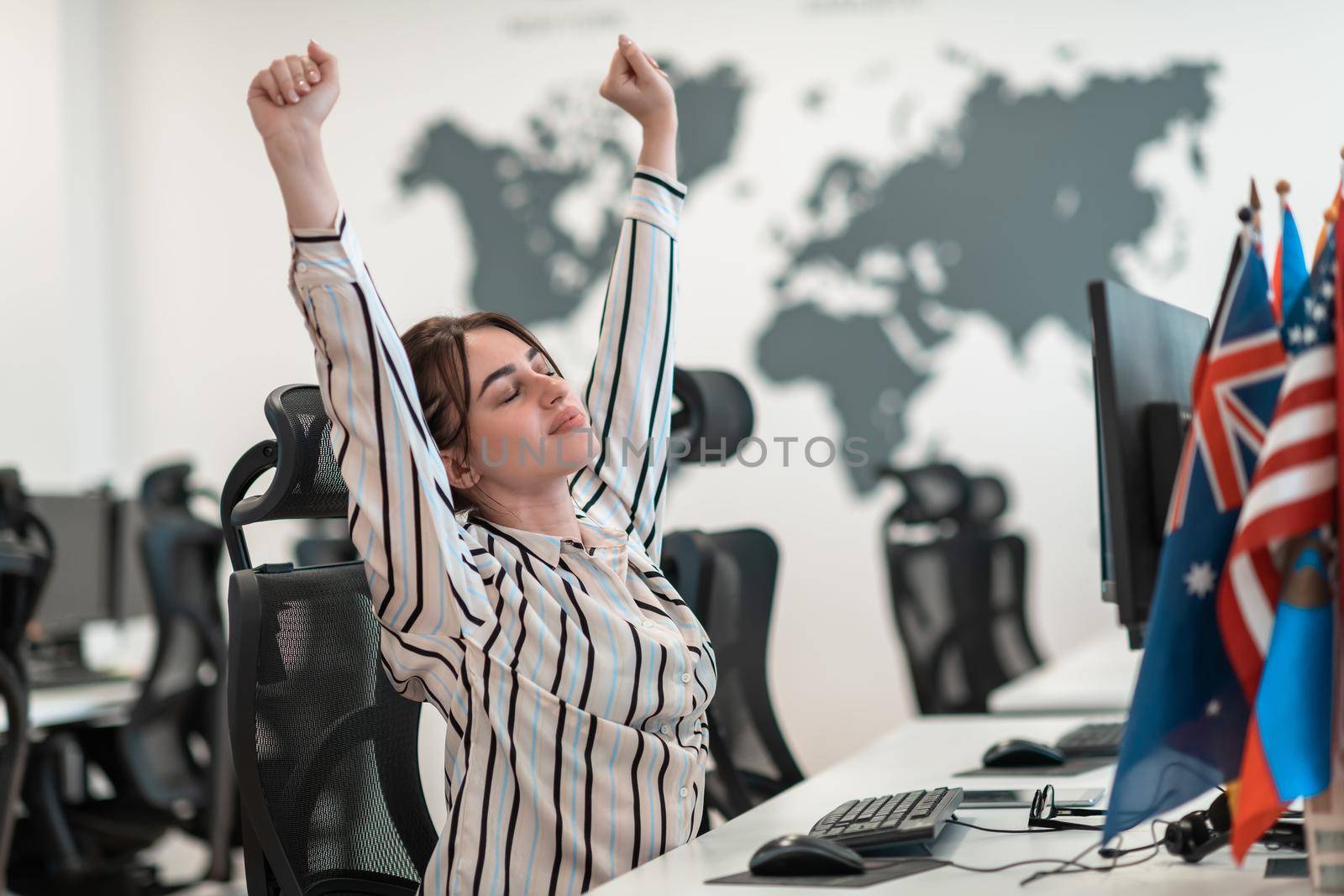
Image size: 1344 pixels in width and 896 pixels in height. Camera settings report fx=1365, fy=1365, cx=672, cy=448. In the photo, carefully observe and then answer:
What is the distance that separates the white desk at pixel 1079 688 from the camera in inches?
102

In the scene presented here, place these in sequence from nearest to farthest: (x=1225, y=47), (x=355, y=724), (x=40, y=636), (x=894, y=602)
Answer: (x=355, y=724) → (x=894, y=602) → (x=40, y=636) → (x=1225, y=47)

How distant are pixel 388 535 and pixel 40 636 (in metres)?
2.89

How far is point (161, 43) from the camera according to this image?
5.26 metres

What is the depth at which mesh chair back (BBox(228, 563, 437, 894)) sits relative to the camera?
1.32 m

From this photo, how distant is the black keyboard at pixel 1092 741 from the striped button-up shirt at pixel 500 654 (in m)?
0.68

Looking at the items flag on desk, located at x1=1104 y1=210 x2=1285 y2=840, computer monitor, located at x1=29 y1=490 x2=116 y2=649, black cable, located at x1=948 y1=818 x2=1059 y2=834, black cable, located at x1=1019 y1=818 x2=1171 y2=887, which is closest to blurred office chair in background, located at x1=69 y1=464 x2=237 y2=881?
computer monitor, located at x1=29 y1=490 x2=116 y2=649

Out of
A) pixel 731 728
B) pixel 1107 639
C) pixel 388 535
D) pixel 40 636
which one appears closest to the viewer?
pixel 388 535

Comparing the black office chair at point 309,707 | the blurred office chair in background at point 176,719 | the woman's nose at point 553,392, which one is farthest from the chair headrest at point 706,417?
the blurred office chair in background at point 176,719

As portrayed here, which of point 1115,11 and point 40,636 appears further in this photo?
point 1115,11

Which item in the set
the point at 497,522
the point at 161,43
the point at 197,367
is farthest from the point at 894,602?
the point at 161,43

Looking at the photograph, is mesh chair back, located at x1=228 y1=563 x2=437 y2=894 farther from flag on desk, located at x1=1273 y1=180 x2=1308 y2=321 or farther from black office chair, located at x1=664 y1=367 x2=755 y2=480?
flag on desk, located at x1=1273 y1=180 x2=1308 y2=321

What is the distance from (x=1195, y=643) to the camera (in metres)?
1.07

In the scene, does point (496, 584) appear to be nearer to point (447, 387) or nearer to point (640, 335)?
point (447, 387)

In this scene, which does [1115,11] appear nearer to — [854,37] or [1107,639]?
[854,37]
